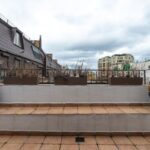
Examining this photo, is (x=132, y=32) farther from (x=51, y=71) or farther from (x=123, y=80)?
(x=51, y=71)

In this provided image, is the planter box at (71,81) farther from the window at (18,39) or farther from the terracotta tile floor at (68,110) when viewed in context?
the window at (18,39)

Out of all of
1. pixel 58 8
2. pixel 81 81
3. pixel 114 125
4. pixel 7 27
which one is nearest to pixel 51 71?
pixel 81 81

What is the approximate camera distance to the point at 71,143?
465 cm

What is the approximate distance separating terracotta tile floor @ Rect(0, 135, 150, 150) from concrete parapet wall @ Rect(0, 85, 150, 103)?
197cm

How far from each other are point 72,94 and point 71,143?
245 centimetres

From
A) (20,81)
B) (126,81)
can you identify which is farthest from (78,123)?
(20,81)

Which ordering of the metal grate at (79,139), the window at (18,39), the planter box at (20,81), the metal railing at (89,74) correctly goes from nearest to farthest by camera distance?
the metal grate at (79,139), the planter box at (20,81), the metal railing at (89,74), the window at (18,39)

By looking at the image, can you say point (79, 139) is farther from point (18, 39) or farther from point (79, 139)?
point (18, 39)

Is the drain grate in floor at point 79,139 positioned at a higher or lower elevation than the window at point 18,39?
lower

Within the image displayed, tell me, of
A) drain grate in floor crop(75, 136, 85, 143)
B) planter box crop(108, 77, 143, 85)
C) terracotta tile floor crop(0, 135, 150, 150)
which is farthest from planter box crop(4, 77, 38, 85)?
drain grate in floor crop(75, 136, 85, 143)

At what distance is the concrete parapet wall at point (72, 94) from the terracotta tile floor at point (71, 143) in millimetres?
1971

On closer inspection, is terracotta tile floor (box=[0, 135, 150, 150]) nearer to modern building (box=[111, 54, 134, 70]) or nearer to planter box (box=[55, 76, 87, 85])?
planter box (box=[55, 76, 87, 85])

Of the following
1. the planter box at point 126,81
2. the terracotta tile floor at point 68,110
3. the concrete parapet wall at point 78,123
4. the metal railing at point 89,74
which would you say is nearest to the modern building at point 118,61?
the metal railing at point 89,74

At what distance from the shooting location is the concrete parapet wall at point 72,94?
22.6ft
